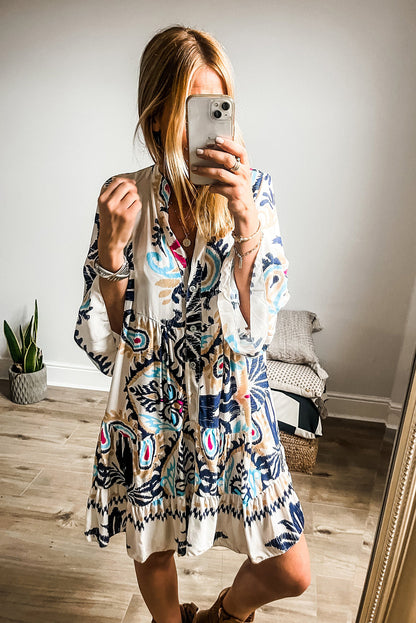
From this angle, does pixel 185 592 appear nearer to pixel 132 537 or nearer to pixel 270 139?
pixel 132 537

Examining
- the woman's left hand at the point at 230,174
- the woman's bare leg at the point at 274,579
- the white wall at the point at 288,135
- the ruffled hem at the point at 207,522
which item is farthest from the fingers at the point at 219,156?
the white wall at the point at 288,135

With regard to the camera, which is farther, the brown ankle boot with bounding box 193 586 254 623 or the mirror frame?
the brown ankle boot with bounding box 193 586 254 623

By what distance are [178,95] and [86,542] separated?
1370 mm

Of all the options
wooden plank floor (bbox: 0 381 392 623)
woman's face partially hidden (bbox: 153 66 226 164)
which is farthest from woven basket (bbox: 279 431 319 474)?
woman's face partially hidden (bbox: 153 66 226 164)

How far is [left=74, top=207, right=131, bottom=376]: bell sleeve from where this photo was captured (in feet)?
3.16

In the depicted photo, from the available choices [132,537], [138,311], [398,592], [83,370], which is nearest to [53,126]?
[83,370]

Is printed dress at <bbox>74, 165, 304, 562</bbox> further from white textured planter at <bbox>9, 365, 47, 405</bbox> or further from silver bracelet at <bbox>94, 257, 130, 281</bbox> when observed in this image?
white textured planter at <bbox>9, 365, 47, 405</bbox>

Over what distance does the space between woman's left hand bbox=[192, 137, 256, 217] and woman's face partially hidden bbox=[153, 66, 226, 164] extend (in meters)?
0.10

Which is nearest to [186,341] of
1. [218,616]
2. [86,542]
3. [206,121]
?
[206,121]

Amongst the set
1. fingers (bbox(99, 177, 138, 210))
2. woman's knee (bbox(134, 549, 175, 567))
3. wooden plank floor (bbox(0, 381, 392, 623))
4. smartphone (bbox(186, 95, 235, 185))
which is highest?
smartphone (bbox(186, 95, 235, 185))

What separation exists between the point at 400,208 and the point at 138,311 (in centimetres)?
161

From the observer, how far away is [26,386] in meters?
2.44

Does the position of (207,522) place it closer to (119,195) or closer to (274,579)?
(274,579)

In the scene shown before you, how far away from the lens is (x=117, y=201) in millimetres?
857
